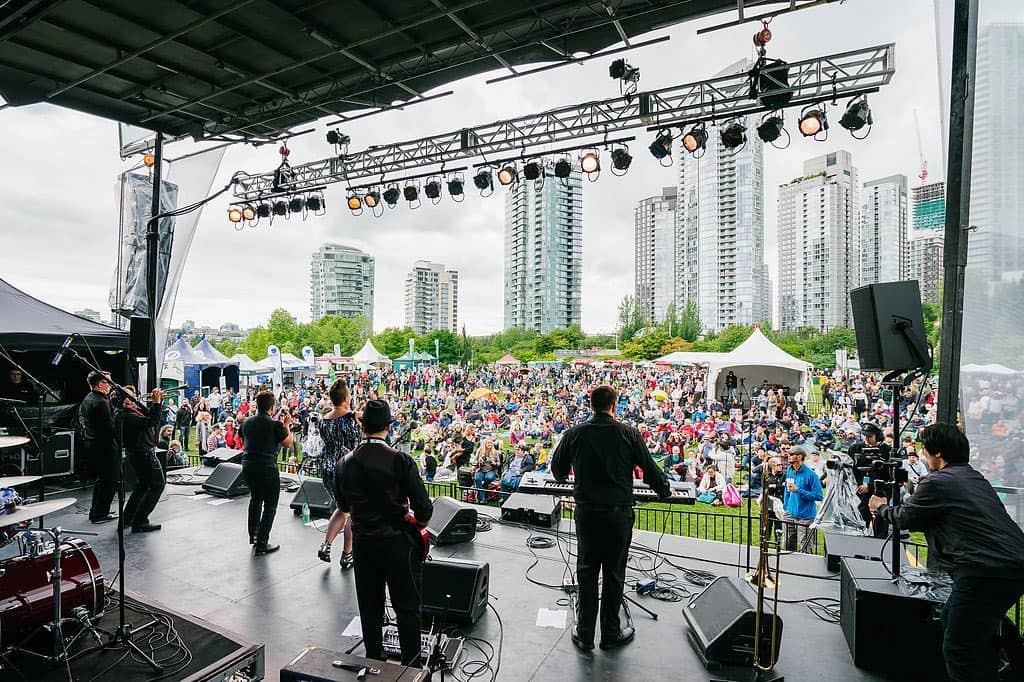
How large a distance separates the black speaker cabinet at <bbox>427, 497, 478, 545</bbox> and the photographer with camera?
337 cm

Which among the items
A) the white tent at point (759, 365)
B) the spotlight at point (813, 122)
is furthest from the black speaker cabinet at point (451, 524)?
the white tent at point (759, 365)

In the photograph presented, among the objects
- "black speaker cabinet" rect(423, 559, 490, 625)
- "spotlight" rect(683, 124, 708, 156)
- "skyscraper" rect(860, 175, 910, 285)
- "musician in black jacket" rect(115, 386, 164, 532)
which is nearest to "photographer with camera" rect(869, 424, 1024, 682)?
"black speaker cabinet" rect(423, 559, 490, 625)

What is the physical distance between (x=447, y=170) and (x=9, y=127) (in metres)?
6.61

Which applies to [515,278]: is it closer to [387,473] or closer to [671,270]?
[671,270]

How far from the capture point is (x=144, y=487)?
5.07 meters

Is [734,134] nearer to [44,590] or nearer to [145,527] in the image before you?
[44,590]

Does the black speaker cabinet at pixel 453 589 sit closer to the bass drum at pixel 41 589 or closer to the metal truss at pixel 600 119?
the bass drum at pixel 41 589

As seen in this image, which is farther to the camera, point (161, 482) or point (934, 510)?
point (161, 482)

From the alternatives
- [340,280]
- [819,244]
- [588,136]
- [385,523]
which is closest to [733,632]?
[385,523]

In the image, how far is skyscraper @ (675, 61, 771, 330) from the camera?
1638 inches

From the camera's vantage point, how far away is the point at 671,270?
58.1 meters

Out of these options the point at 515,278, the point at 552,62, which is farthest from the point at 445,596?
the point at 515,278

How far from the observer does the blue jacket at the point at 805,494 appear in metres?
5.61

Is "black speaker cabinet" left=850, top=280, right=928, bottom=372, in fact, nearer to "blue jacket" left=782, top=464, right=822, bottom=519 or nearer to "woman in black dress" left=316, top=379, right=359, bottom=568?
"blue jacket" left=782, top=464, right=822, bottom=519
